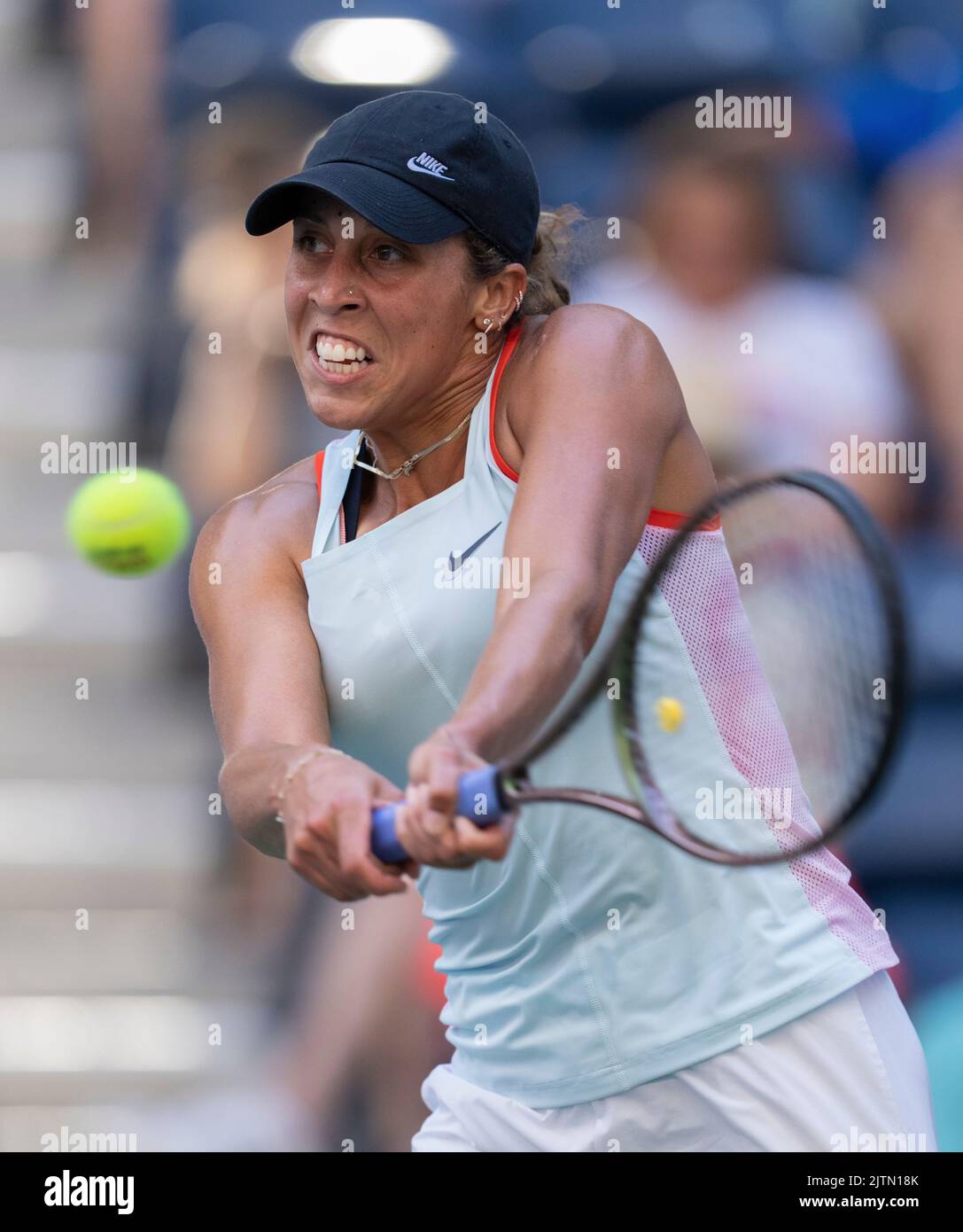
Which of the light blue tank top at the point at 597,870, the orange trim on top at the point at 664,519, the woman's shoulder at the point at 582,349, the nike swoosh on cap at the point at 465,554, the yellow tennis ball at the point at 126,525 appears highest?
the yellow tennis ball at the point at 126,525

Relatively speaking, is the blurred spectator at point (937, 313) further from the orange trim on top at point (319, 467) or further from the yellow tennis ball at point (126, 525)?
the orange trim on top at point (319, 467)

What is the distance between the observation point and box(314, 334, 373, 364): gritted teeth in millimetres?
1643

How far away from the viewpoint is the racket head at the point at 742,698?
1526mm

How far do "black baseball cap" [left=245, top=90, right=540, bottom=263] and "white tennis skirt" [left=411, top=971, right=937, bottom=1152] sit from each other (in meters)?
0.79

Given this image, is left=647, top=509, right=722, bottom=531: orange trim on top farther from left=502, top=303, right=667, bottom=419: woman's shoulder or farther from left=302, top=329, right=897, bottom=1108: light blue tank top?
left=502, top=303, right=667, bottom=419: woman's shoulder

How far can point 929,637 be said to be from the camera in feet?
10.4

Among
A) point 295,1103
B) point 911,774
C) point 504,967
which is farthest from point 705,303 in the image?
point 504,967

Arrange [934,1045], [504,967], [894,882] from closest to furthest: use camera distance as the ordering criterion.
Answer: [504,967] < [934,1045] < [894,882]

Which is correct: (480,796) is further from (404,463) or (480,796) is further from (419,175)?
(419,175)

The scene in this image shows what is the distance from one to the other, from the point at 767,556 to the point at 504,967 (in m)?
0.56
